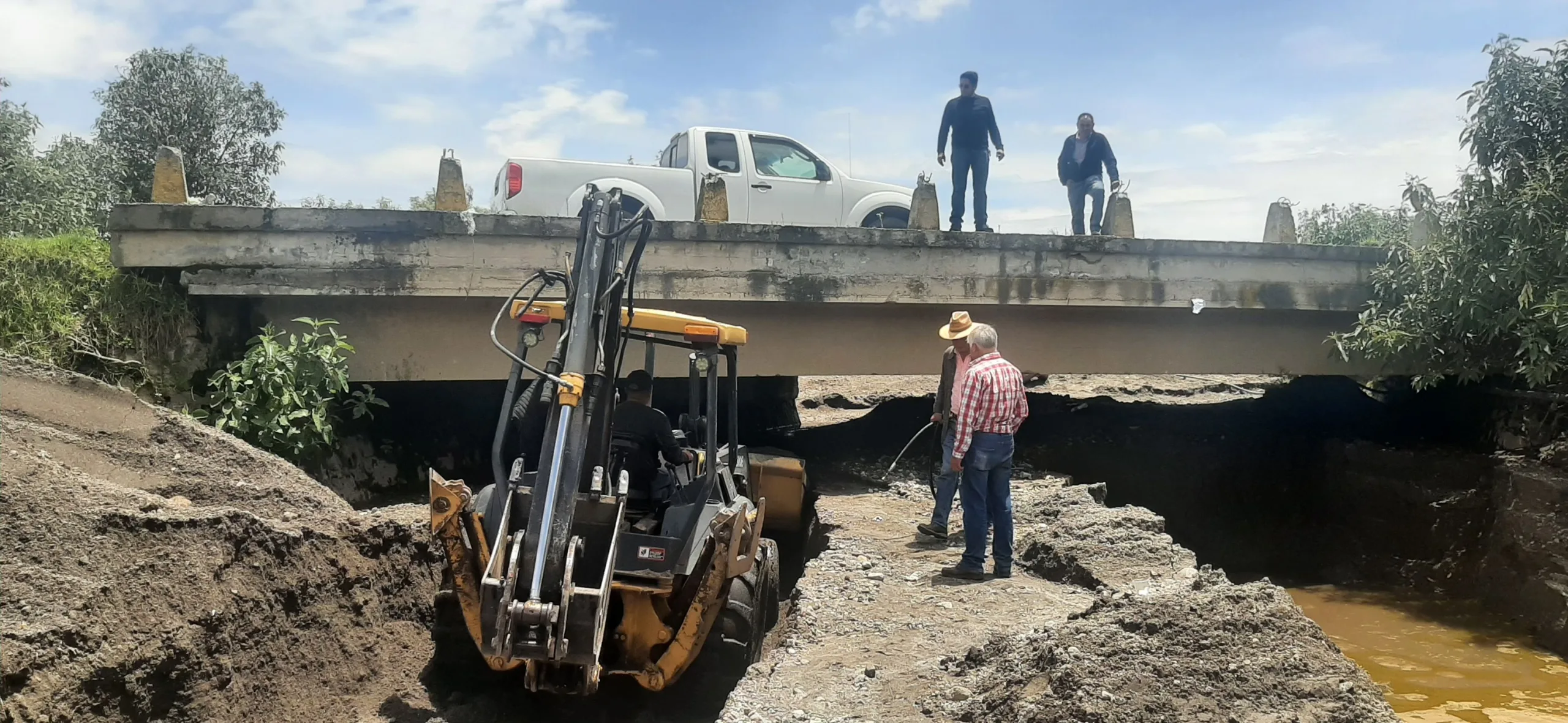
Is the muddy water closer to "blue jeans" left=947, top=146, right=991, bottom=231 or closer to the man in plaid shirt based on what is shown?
the man in plaid shirt

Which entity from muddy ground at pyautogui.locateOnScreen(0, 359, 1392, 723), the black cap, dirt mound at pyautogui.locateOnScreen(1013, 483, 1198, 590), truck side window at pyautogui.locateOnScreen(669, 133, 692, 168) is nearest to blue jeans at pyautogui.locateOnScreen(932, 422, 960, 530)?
muddy ground at pyautogui.locateOnScreen(0, 359, 1392, 723)

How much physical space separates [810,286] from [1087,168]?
4.16m

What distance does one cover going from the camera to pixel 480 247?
931cm

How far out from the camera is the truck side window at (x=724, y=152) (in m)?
11.5

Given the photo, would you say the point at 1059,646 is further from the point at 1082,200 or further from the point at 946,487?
the point at 1082,200

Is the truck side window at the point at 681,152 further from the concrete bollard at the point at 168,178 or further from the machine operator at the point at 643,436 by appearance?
the machine operator at the point at 643,436

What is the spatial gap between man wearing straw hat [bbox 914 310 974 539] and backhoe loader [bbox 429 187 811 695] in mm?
2184

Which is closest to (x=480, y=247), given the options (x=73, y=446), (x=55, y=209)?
(x=73, y=446)

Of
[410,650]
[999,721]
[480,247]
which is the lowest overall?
[410,650]

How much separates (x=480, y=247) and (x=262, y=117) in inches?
842

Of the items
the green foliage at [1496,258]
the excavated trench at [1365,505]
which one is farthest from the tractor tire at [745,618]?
the green foliage at [1496,258]

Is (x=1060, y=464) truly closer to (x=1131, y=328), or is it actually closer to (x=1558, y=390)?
(x=1131, y=328)

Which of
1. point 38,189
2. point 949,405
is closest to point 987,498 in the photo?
point 949,405

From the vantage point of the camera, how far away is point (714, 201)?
33.1ft
